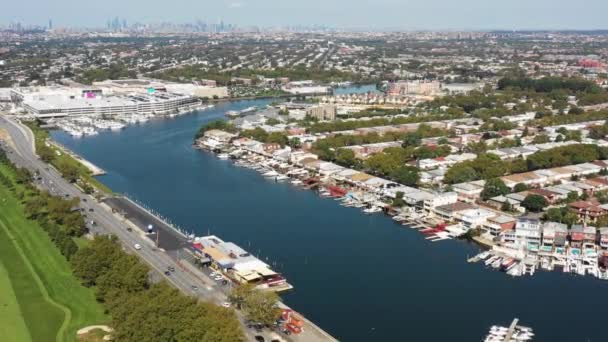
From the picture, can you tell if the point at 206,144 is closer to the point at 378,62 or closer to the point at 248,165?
the point at 248,165

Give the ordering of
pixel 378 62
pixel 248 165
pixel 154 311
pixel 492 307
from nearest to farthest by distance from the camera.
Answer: pixel 154 311 < pixel 492 307 < pixel 248 165 < pixel 378 62

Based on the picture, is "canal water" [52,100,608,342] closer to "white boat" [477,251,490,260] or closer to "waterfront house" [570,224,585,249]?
"white boat" [477,251,490,260]

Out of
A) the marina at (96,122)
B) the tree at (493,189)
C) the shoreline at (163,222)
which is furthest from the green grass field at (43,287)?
the marina at (96,122)

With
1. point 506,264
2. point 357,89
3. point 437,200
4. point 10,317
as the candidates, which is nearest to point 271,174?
point 437,200

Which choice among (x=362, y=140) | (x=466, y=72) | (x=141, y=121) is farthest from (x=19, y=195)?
(x=466, y=72)

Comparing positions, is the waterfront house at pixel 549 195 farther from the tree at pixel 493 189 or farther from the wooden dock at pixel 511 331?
the wooden dock at pixel 511 331
